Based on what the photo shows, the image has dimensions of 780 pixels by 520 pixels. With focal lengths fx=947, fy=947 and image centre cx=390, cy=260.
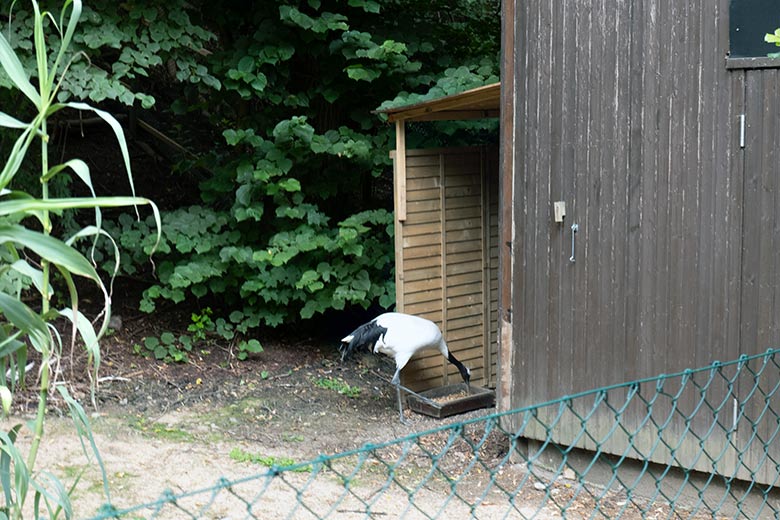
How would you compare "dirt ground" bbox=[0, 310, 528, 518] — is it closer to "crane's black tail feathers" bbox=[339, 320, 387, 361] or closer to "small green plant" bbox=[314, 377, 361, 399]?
"small green plant" bbox=[314, 377, 361, 399]

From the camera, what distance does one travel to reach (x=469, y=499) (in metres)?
5.24

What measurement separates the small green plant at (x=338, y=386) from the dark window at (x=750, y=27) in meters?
3.88

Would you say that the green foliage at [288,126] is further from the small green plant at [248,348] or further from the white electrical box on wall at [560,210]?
the white electrical box on wall at [560,210]

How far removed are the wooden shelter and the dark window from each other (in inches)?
87.4

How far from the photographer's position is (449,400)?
7.16 m

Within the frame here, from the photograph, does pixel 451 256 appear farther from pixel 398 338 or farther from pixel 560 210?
pixel 560 210

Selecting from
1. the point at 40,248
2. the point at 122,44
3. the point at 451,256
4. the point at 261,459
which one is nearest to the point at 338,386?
the point at 451,256

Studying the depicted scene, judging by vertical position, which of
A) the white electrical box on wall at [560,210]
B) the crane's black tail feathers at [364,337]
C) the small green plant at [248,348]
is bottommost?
the small green plant at [248,348]

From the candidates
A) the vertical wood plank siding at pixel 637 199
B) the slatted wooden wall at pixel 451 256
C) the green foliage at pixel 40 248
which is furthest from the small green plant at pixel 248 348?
the green foliage at pixel 40 248

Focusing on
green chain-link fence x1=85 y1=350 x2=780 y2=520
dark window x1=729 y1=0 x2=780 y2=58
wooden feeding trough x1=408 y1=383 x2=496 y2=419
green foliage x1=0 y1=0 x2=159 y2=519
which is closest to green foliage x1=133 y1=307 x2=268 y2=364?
wooden feeding trough x1=408 y1=383 x2=496 y2=419

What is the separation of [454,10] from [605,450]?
453cm

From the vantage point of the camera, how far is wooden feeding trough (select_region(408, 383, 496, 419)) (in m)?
6.93

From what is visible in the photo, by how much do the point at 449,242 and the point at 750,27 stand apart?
3267mm

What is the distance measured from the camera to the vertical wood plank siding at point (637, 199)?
15.4 feet
